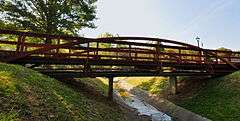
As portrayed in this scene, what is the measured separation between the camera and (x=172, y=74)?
27.0 metres

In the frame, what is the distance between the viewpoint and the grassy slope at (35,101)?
1135cm

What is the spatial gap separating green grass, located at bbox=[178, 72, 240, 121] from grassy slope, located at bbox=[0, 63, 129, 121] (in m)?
10.6

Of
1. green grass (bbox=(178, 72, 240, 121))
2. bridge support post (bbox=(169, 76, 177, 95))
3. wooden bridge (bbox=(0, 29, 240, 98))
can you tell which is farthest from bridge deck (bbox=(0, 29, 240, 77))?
bridge support post (bbox=(169, 76, 177, 95))

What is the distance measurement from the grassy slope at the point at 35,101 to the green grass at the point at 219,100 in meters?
10.6

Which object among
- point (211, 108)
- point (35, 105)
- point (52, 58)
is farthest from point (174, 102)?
point (35, 105)

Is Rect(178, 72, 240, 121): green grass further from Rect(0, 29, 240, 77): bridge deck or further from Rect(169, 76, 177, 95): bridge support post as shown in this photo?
Rect(169, 76, 177, 95): bridge support post

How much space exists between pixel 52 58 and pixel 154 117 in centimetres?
1092

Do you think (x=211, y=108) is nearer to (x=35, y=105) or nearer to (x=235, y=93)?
(x=235, y=93)

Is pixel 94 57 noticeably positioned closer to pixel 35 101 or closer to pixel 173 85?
pixel 35 101

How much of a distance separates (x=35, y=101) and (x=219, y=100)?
18.1 metres

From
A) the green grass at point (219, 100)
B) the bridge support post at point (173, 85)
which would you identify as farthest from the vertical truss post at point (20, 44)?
→ the bridge support post at point (173, 85)

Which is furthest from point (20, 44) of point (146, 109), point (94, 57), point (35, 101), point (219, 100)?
point (219, 100)

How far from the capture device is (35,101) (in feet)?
41.9

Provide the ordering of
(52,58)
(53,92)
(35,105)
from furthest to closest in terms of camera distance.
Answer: (52,58), (53,92), (35,105)
